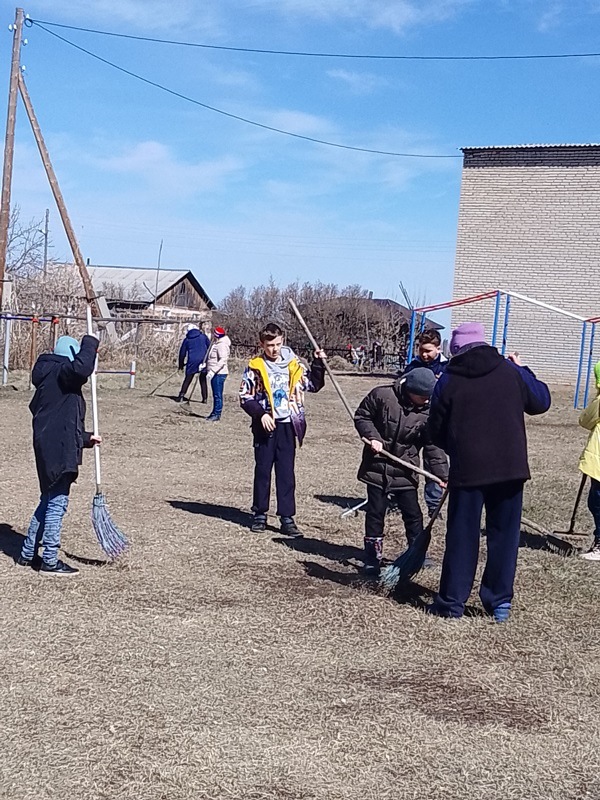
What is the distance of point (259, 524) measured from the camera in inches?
312

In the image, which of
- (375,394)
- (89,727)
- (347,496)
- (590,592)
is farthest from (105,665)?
(347,496)

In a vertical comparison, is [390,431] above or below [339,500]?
above

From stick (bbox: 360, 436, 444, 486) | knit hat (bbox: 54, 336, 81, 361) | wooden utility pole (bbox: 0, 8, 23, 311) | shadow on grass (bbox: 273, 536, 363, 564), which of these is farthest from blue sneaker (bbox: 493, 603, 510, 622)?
wooden utility pole (bbox: 0, 8, 23, 311)

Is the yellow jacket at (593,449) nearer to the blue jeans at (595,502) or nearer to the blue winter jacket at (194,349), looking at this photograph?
the blue jeans at (595,502)

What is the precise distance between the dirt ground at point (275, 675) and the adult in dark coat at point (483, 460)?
0.79ft

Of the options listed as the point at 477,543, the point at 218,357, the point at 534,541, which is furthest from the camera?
the point at 218,357

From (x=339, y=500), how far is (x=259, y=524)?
179 cm

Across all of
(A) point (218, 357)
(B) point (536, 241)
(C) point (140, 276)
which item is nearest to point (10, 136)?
(A) point (218, 357)

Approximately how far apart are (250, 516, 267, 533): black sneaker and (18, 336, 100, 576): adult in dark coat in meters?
1.97

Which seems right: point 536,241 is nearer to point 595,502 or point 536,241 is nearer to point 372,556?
point 595,502

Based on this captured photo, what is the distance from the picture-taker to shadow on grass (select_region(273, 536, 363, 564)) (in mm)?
→ 7188

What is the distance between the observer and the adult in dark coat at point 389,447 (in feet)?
21.2

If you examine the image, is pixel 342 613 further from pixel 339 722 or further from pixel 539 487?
pixel 539 487

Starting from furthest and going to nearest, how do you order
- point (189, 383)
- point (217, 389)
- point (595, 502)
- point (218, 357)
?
point (189, 383) < point (218, 357) < point (217, 389) < point (595, 502)
